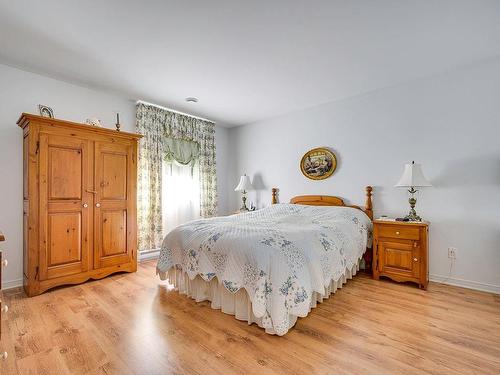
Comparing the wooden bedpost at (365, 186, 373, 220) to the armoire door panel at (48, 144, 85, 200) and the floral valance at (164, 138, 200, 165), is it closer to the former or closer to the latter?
the floral valance at (164, 138, 200, 165)

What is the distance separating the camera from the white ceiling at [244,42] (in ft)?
6.34

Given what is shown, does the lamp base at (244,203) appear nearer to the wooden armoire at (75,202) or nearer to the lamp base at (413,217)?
the wooden armoire at (75,202)

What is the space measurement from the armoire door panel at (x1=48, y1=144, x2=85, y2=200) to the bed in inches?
48.8

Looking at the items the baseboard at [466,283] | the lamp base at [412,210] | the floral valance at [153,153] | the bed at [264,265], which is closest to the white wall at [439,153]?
the baseboard at [466,283]

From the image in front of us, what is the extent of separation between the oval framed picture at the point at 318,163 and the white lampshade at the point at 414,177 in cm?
108

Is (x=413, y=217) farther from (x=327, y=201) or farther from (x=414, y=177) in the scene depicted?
(x=327, y=201)

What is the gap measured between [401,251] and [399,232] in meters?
0.22

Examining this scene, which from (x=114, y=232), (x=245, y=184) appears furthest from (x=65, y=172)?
(x=245, y=184)

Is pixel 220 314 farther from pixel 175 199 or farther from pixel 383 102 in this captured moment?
pixel 383 102

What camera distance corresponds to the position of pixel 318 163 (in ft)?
13.3

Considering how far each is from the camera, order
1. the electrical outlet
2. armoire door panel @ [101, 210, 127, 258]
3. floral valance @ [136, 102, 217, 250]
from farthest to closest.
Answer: floral valance @ [136, 102, 217, 250] → armoire door panel @ [101, 210, 127, 258] → the electrical outlet

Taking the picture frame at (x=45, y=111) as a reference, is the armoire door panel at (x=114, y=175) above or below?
below

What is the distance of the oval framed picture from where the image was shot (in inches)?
154

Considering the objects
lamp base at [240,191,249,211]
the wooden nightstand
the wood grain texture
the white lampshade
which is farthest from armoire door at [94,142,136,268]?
the white lampshade
